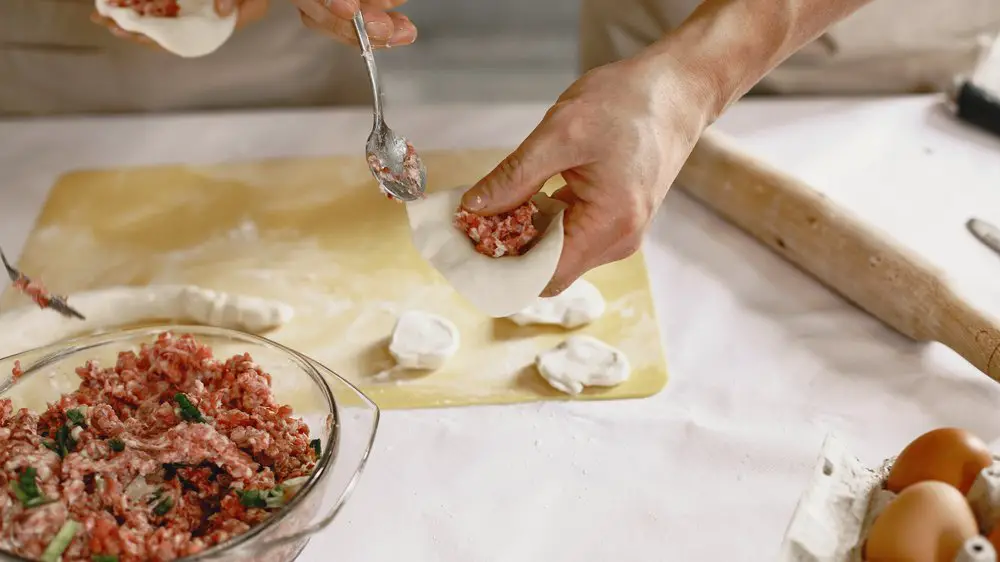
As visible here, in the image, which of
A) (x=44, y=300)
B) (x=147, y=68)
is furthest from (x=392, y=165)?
(x=147, y=68)

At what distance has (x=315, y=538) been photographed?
105cm

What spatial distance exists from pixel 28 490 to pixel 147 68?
3.99ft

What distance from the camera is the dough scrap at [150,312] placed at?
132cm

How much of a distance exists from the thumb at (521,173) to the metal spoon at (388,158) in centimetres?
15

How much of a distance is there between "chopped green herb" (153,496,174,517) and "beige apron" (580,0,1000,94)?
1.37 meters

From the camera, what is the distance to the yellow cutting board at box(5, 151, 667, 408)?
4.18 feet

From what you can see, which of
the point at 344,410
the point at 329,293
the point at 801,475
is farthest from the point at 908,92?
the point at 344,410

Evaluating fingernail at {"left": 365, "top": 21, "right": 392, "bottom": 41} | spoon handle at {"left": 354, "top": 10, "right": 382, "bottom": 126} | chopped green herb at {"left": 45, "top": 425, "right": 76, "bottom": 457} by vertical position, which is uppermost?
spoon handle at {"left": 354, "top": 10, "right": 382, "bottom": 126}

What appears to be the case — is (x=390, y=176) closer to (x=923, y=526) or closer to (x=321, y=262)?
(x=321, y=262)

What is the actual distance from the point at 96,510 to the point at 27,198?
3.15 ft

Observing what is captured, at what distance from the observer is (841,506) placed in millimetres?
900

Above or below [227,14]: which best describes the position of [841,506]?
below

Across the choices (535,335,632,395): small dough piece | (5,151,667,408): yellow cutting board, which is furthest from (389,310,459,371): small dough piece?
(535,335,632,395): small dough piece

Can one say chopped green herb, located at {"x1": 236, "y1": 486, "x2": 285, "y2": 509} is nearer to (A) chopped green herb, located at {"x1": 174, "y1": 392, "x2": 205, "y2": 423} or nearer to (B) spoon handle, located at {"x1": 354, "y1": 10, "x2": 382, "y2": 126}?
(A) chopped green herb, located at {"x1": 174, "y1": 392, "x2": 205, "y2": 423}
